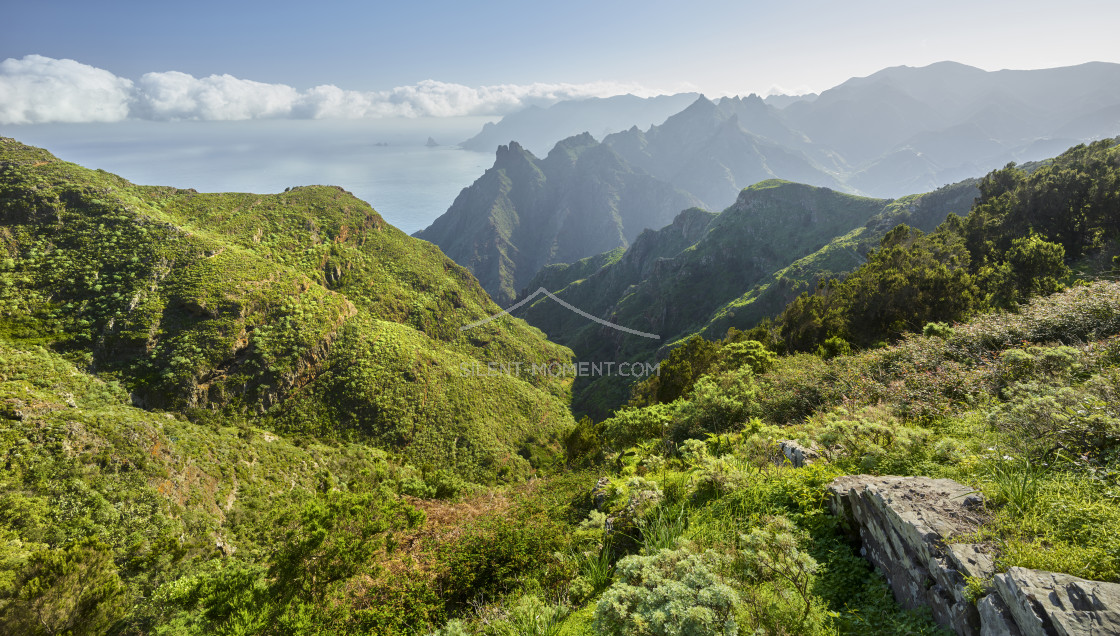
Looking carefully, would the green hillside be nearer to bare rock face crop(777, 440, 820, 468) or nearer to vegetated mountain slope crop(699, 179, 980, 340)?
vegetated mountain slope crop(699, 179, 980, 340)

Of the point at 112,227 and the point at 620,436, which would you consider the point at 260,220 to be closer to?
the point at 112,227

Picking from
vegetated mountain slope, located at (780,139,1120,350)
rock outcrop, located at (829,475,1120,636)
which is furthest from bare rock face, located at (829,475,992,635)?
vegetated mountain slope, located at (780,139,1120,350)

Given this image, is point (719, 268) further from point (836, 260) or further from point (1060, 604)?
point (1060, 604)

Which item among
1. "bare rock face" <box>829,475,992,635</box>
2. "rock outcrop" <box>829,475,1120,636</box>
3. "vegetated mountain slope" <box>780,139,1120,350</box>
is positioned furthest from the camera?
"vegetated mountain slope" <box>780,139,1120,350</box>

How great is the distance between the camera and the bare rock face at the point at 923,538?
4.66m

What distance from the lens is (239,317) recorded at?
1511 inches

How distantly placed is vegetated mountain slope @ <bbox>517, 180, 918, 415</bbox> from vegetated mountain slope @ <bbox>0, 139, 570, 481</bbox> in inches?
2006

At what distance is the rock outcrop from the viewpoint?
363 cm

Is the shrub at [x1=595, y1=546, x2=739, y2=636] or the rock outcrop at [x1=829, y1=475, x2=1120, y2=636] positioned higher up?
the rock outcrop at [x1=829, y1=475, x2=1120, y2=636]

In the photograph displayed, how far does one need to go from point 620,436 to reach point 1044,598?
64.3 ft

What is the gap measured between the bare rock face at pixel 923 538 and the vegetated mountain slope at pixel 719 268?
90035mm

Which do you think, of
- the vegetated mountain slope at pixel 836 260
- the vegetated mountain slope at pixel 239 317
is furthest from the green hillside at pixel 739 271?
the vegetated mountain slope at pixel 239 317

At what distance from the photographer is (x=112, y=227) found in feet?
130

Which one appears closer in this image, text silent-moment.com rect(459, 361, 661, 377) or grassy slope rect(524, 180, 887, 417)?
text silent-moment.com rect(459, 361, 661, 377)
